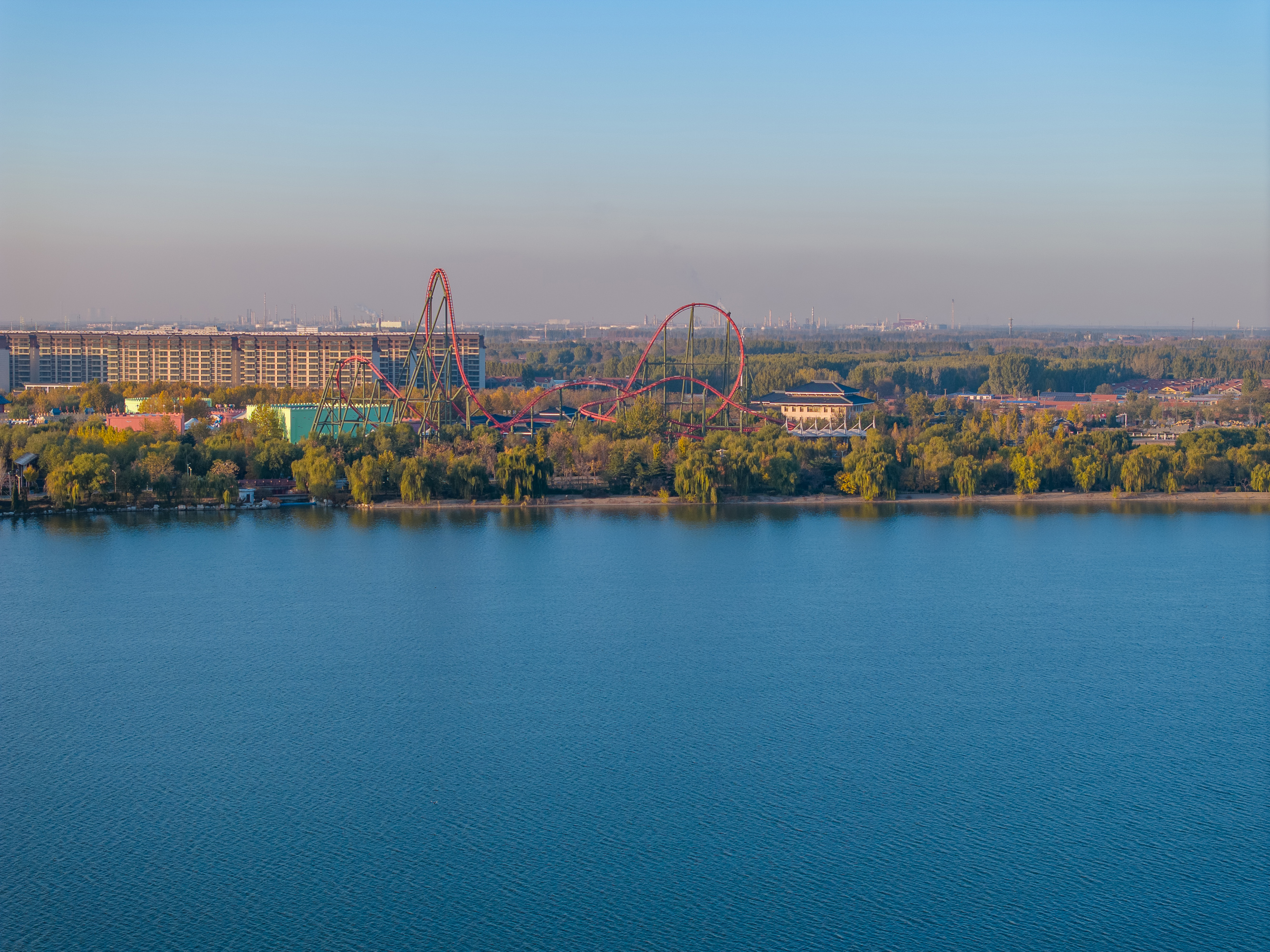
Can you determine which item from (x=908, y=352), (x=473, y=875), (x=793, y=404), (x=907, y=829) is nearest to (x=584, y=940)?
(x=473, y=875)

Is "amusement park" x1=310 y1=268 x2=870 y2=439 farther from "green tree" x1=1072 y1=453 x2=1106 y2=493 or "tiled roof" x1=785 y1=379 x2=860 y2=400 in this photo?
"green tree" x1=1072 y1=453 x2=1106 y2=493

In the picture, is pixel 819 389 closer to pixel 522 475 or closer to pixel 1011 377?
pixel 1011 377

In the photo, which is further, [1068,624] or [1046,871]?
[1068,624]

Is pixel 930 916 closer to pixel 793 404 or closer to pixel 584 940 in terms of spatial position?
pixel 584 940

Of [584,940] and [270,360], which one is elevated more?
[270,360]

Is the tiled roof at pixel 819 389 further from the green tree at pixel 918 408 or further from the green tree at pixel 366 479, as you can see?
the green tree at pixel 366 479

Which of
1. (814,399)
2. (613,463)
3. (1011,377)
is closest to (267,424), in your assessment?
(613,463)

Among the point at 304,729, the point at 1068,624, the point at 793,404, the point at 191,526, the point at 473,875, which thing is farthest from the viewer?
the point at 793,404
